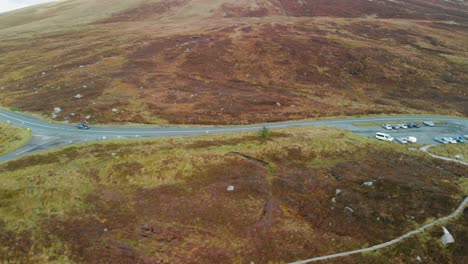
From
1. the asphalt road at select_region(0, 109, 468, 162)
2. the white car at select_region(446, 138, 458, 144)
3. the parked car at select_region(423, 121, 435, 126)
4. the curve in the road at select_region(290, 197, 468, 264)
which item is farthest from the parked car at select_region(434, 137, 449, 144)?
the curve in the road at select_region(290, 197, 468, 264)

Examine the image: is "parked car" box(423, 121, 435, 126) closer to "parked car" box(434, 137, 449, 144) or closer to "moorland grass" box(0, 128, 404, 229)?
"parked car" box(434, 137, 449, 144)

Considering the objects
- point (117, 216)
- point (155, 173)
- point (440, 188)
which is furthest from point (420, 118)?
point (117, 216)

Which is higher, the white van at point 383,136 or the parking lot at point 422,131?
the white van at point 383,136

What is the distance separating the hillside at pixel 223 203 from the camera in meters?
37.4

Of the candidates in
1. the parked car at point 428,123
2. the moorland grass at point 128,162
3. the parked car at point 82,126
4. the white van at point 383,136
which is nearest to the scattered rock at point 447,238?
the moorland grass at point 128,162

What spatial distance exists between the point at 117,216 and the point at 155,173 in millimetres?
10676

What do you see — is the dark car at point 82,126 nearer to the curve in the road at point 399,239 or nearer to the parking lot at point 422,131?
the curve in the road at point 399,239

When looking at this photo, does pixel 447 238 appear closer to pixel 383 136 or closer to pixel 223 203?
pixel 223 203

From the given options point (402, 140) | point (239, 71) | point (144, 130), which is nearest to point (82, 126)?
point (144, 130)

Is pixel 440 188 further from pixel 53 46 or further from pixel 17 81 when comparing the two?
pixel 53 46

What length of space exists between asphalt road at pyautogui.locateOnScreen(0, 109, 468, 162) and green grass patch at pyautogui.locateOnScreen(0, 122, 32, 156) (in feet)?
4.79

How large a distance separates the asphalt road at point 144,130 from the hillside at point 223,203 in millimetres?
7054

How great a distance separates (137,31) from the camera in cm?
17200

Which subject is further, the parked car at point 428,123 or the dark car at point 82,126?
the parked car at point 428,123
